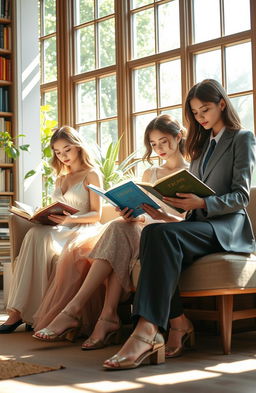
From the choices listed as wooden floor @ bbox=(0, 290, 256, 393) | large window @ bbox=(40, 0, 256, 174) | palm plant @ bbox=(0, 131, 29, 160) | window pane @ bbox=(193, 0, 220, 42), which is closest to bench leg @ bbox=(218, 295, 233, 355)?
wooden floor @ bbox=(0, 290, 256, 393)

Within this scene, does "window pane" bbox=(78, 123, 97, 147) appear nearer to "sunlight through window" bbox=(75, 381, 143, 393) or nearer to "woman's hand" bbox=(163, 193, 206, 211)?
"woman's hand" bbox=(163, 193, 206, 211)

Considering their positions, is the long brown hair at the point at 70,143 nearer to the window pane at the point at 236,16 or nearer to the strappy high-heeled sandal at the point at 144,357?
the strappy high-heeled sandal at the point at 144,357

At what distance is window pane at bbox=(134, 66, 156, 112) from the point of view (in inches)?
248

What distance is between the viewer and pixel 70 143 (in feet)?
12.7

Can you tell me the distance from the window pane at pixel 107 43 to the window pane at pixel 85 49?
13 centimetres

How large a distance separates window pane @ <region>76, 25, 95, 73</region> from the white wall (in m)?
0.92

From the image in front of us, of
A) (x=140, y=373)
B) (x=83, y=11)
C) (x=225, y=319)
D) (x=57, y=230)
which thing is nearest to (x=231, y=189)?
(x=225, y=319)

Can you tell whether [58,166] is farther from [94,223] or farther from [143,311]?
[143,311]

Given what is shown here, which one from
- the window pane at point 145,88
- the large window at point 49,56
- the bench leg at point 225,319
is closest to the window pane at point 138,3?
the window pane at point 145,88

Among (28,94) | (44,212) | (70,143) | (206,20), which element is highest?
(206,20)

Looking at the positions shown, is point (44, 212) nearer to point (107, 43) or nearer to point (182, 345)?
point (182, 345)

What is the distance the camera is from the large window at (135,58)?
556 cm

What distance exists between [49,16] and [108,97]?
1440 millimetres

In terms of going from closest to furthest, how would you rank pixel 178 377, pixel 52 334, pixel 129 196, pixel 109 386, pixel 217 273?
pixel 109 386
pixel 178 377
pixel 217 273
pixel 129 196
pixel 52 334
